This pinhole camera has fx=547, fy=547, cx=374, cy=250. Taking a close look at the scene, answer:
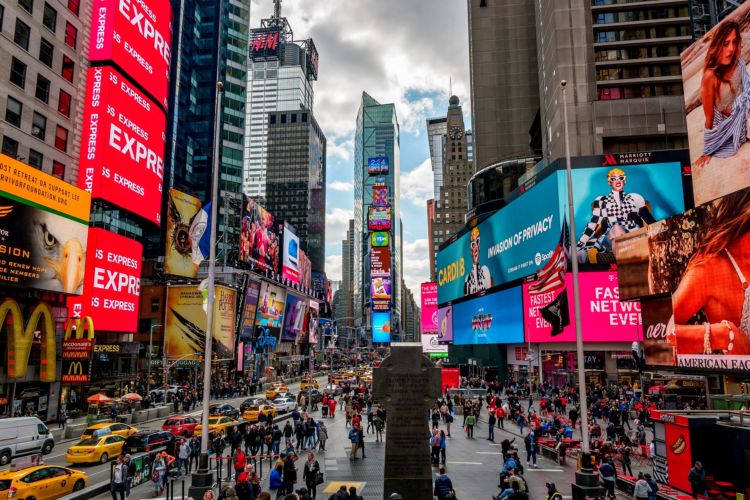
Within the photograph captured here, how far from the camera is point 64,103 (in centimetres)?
4369

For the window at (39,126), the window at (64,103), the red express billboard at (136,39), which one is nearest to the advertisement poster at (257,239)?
the red express billboard at (136,39)

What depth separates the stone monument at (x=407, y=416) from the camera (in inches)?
590

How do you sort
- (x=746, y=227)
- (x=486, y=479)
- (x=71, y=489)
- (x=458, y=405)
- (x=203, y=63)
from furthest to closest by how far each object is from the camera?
(x=203, y=63) < (x=458, y=405) < (x=746, y=227) < (x=486, y=479) < (x=71, y=489)

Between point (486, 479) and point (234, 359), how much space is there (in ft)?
191

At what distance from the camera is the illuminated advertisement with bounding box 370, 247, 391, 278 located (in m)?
156

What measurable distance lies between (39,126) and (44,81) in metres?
3.51

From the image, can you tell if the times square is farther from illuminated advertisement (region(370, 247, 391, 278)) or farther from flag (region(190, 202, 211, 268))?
illuminated advertisement (region(370, 247, 391, 278))

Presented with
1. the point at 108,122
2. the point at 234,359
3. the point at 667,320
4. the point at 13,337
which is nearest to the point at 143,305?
the point at 234,359

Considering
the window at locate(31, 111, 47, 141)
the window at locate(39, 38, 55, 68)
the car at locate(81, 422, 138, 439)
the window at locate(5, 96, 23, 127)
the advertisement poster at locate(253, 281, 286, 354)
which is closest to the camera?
the car at locate(81, 422, 138, 439)

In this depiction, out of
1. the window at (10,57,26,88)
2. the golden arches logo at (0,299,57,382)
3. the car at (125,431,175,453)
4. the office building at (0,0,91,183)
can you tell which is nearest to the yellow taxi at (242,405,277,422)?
the car at (125,431,175,453)

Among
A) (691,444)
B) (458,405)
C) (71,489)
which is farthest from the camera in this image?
(458,405)

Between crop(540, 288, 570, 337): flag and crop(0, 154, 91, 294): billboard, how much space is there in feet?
105

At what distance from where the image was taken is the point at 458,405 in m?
43.4

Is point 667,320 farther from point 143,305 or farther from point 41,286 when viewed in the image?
point 143,305
